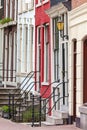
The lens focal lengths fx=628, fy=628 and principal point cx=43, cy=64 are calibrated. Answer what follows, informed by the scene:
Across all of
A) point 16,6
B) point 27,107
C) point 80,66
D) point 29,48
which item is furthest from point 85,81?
point 16,6

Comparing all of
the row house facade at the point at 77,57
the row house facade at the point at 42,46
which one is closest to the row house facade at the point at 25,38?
the row house facade at the point at 42,46

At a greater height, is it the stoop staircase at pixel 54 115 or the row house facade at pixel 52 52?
the row house facade at pixel 52 52

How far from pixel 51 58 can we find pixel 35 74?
11.1 feet

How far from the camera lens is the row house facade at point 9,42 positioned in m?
35.4

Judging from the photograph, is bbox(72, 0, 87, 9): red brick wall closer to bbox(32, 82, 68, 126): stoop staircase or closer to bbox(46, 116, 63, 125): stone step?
bbox(32, 82, 68, 126): stoop staircase

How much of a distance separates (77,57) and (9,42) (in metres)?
14.2

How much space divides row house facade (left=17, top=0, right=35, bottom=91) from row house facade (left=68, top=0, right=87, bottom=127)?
295 inches

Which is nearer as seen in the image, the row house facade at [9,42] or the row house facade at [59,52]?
the row house facade at [59,52]

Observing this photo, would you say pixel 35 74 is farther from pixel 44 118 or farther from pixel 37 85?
pixel 44 118

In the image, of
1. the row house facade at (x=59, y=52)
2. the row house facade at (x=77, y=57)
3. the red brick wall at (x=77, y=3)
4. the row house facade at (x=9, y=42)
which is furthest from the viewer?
the row house facade at (x=9, y=42)

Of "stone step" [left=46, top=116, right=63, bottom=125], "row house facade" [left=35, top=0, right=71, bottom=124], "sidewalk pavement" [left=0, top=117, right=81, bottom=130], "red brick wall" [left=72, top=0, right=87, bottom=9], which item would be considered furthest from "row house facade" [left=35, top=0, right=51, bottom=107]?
"red brick wall" [left=72, top=0, right=87, bottom=9]

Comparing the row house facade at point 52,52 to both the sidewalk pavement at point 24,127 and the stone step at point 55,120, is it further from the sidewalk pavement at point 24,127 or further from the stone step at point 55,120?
the sidewalk pavement at point 24,127

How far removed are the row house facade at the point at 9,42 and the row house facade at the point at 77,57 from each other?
36.1 feet

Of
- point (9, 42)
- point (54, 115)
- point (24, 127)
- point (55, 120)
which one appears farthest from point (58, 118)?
point (9, 42)
